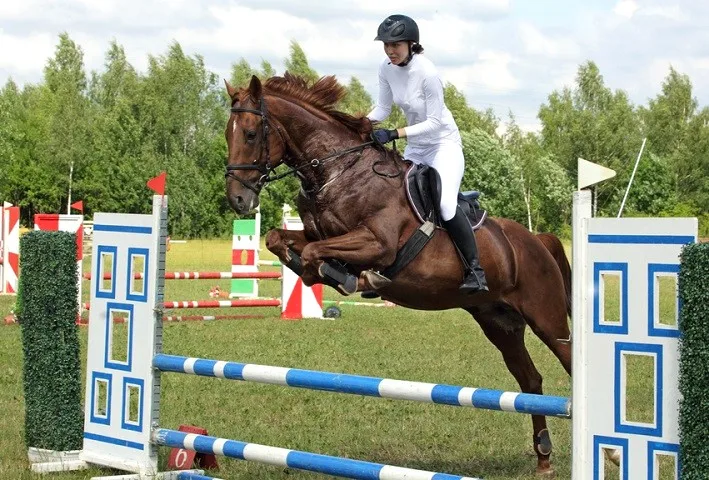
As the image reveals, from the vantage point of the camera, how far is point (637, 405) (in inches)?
299

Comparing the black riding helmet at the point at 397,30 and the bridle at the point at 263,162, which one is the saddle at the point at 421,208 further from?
the black riding helmet at the point at 397,30

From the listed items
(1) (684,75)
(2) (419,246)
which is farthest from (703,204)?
(2) (419,246)

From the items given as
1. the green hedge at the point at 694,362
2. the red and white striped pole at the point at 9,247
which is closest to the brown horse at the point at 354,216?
the green hedge at the point at 694,362

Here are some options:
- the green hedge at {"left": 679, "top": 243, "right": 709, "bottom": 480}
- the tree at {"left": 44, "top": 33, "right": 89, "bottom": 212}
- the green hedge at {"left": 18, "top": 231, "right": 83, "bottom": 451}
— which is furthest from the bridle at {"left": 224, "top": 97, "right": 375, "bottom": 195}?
the tree at {"left": 44, "top": 33, "right": 89, "bottom": 212}

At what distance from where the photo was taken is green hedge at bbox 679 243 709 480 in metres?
3.13

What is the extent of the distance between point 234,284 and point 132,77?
40.3m

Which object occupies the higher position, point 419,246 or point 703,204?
point 703,204

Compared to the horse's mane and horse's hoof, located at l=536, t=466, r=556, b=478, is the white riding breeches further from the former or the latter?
horse's hoof, located at l=536, t=466, r=556, b=478

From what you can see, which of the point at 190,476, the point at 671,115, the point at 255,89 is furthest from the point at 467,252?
the point at 671,115

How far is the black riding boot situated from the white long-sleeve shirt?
44 cm

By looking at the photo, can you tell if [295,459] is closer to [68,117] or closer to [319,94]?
[319,94]

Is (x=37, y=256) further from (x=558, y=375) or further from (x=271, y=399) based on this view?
(x=558, y=375)

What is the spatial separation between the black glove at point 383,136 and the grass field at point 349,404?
1.75 metres

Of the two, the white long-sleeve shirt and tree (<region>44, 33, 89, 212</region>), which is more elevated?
tree (<region>44, 33, 89, 212</region>)
